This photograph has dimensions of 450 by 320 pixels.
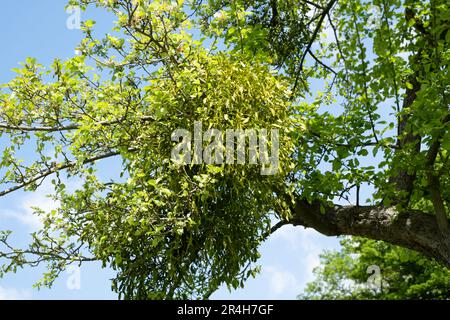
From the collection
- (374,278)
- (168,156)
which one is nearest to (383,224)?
(168,156)

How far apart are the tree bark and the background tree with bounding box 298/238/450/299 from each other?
256 inches

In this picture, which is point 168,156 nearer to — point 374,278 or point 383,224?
point 383,224

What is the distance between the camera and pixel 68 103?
4.79 m

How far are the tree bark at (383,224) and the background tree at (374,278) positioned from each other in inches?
256

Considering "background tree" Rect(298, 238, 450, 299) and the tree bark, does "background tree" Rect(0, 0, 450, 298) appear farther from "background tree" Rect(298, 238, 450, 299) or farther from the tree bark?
"background tree" Rect(298, 238, 450, 299)

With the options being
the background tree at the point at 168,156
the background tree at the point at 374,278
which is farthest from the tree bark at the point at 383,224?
the background tree at the point at 374,278

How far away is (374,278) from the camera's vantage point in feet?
39.5

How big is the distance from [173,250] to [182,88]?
1.31 m

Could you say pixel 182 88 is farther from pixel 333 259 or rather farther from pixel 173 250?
pixel 333 259

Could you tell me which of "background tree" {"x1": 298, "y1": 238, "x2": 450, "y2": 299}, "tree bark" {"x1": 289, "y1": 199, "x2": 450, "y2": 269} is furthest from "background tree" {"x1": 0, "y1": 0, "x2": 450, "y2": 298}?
"background tree" {"x1": 298, "y1": 238, "x2": 450, "y2": 299}

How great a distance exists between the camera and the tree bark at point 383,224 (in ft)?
17.8

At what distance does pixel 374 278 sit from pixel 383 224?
6.82 metres

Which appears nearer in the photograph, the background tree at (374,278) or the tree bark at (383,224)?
the tree bark at (383,224)

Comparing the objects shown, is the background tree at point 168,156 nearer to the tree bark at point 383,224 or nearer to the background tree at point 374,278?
the tree bark at point 383,224
